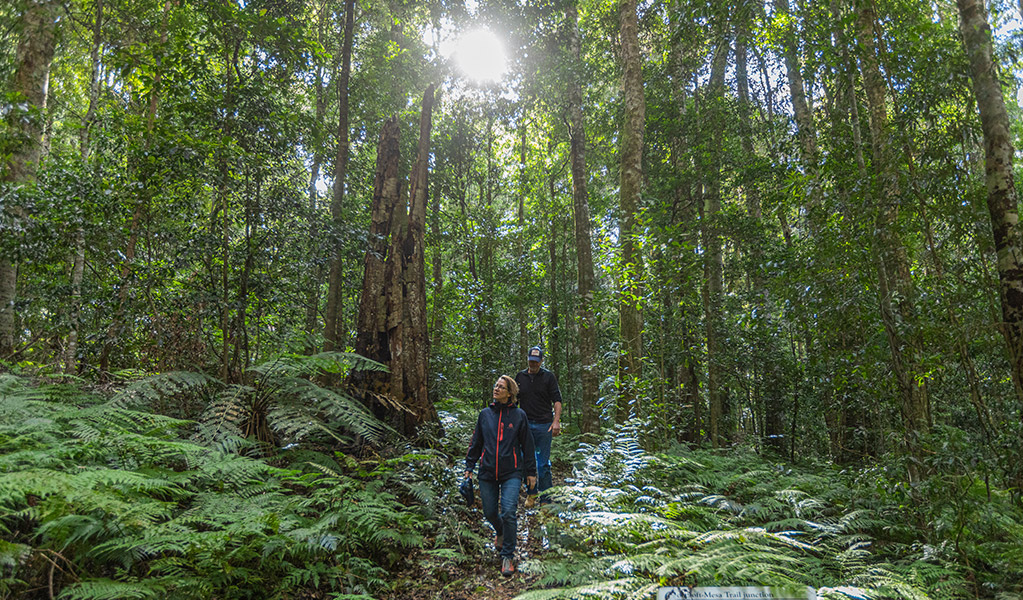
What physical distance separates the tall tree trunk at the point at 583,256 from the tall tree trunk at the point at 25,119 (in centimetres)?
978

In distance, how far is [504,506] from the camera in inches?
195

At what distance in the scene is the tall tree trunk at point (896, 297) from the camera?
212 inches

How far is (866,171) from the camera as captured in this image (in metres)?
6.30

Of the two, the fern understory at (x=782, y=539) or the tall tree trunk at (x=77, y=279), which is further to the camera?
the tall tree trunk at (x=77, y=279)

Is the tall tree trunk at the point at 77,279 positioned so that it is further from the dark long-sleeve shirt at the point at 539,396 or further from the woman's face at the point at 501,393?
the dark long-sleeve shirt at the point at 539,396

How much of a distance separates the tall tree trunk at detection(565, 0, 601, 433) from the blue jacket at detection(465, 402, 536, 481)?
499 cm

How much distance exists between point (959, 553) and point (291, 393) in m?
7.12

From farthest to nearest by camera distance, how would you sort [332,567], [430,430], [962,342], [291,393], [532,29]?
[532,29] → [430,430] → [291,393] → [962,342] → [332,567]

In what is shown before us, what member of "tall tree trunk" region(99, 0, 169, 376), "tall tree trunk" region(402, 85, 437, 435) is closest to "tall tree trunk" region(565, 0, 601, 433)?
"tall tree trunk" region(402, 85, 437, 435)

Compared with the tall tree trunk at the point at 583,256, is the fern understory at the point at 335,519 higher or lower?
lower

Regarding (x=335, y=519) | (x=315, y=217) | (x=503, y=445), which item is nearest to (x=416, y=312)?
(x=315, y=217)

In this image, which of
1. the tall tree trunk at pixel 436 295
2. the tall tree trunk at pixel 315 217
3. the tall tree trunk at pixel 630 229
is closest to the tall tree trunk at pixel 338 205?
the tall tree trunk at pixel 315 217

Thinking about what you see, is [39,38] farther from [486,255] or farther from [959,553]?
[959,553]

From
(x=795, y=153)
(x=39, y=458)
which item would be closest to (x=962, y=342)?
(x=795, y=153)
